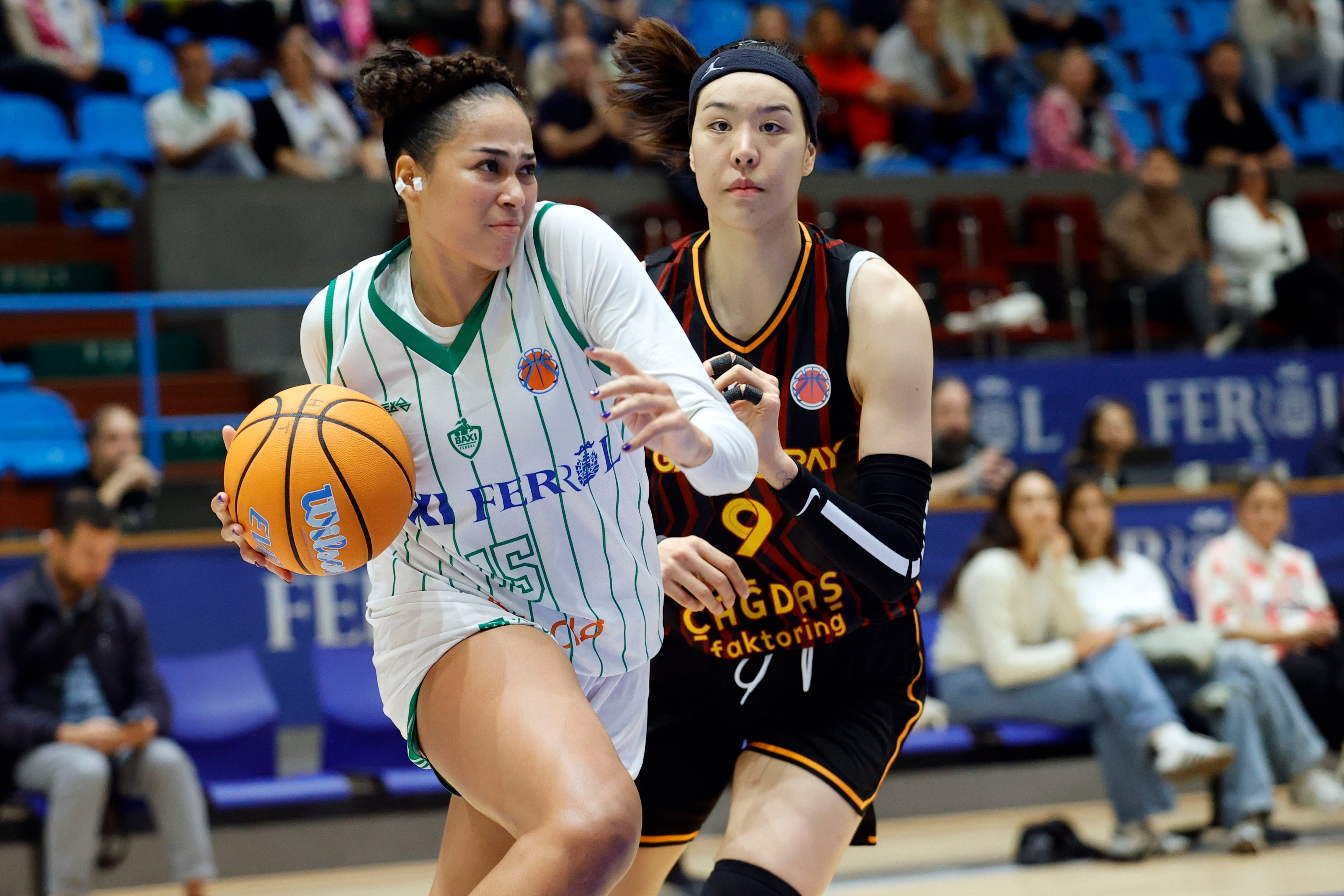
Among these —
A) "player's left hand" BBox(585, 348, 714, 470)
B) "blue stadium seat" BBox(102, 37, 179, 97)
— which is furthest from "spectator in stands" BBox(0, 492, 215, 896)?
"blue stadium seat" BBox(102, 37, 179, 97)

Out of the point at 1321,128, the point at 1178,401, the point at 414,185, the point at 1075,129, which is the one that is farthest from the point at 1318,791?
the point at 1321,128

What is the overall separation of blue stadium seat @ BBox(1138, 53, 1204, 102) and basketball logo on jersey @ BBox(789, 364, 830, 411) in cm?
1232

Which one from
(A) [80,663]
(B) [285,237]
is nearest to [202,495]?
(A) [80,663]

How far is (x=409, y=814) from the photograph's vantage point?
20.9ft

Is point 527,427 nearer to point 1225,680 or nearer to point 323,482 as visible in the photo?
point 323,482

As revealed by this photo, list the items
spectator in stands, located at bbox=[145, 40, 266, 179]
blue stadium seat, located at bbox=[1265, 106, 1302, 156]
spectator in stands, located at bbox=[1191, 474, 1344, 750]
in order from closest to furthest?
spectator in stands, located at bbox=[1191, 474, 1344, 750], spectator in stands, located at bbox=[145, 40, 266, 179], blue stadium seat, located at bbox=[1265, 106, 1302, 156]

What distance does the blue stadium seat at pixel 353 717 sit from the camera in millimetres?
6562

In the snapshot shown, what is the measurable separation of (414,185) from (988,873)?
447 centimetres

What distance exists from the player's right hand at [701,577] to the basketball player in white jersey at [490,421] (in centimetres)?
9

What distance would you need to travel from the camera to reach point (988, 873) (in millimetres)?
6156

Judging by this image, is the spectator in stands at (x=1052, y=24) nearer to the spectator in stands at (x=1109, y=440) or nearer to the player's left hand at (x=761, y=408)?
the spectator in stands at (x=1109, y=440)

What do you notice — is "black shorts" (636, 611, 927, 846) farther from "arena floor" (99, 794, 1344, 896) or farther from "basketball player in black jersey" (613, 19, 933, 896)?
"arena floor" (99, 794, 1344, 896)

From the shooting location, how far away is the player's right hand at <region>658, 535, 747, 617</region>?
9.38ft

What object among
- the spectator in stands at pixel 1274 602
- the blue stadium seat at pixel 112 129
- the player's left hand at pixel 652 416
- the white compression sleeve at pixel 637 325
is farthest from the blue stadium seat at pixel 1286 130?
the player's left hand at pixel 652 416
